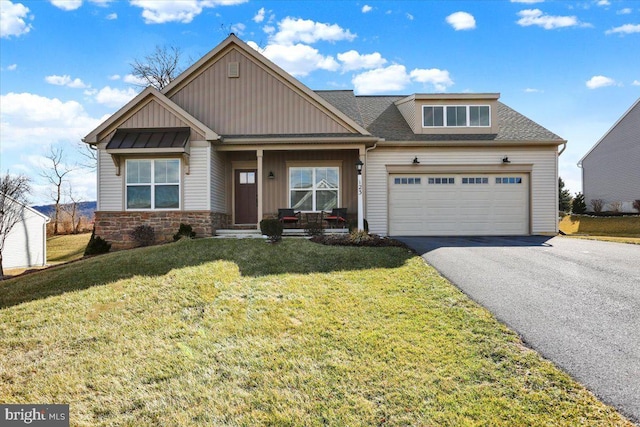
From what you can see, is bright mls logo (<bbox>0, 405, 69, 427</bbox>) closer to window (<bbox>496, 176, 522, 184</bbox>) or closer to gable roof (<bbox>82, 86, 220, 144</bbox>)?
gable roof (<bbox>82, 86, 220, 144</bbox>)

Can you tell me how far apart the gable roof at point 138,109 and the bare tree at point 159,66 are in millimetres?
13271

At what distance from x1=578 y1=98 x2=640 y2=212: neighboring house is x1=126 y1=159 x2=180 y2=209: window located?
971 inches

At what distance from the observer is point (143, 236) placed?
11.8 metres

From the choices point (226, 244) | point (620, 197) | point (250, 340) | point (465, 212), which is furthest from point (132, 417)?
point (620, 197)

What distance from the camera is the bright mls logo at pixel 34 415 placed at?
10.8 feet

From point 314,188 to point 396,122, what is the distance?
478 centimetres

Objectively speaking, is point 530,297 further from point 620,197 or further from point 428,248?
point 620,197

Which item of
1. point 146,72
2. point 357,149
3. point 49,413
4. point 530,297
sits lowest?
point 49,413

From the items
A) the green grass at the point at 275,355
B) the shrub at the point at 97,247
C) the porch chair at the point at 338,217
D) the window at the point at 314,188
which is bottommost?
the green grass at the point at 275,355

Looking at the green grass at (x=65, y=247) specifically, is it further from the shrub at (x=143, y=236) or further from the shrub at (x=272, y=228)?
the shrub at (x=272, y=228)

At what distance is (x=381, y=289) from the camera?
6.25 m

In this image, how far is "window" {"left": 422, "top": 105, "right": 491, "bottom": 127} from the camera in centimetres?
1448

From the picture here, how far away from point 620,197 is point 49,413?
28442 millimetres

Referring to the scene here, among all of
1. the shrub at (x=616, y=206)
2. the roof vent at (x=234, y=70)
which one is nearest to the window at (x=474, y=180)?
the roof vent at (x=234, y=70)
